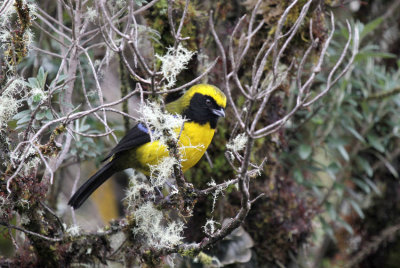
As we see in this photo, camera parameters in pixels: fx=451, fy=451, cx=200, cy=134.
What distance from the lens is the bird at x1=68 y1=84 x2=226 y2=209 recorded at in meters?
3.26

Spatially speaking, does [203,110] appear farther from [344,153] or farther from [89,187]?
[344,153]

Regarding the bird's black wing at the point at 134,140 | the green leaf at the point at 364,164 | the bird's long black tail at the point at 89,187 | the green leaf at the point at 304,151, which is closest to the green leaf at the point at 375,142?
the green leaf at the point at 364,164

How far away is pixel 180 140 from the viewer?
3252 millimetres

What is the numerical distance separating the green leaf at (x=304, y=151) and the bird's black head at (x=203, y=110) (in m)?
1.02

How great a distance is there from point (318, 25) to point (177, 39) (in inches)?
80.7

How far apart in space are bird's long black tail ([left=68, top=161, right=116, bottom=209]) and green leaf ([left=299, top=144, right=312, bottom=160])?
168 centimetres

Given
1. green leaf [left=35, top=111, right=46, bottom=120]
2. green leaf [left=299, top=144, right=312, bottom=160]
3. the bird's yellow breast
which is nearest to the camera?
green leaf [left=35, top=111, right=46, bottom=120]

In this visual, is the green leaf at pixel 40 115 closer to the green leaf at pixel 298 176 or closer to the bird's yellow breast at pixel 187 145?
the bird's yellow breast at pixel 187 145

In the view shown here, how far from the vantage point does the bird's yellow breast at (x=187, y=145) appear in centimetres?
321

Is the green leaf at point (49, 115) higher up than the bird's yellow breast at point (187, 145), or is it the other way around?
the green leaf at point (49, 115)

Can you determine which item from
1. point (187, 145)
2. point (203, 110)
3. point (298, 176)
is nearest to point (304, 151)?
point (298, 176)

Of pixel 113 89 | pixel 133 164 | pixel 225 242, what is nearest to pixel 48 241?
pixel 133 164

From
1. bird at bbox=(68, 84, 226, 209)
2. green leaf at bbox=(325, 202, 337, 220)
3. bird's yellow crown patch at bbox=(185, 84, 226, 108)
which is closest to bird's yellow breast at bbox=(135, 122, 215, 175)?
bird at bbox=(68, 84, 226, 209)

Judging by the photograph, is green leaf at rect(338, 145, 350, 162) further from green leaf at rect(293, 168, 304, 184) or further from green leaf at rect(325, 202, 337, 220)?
green leaf at rect(325, 202, 337, 220)
